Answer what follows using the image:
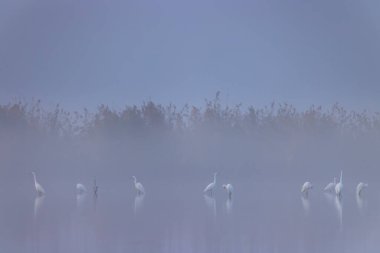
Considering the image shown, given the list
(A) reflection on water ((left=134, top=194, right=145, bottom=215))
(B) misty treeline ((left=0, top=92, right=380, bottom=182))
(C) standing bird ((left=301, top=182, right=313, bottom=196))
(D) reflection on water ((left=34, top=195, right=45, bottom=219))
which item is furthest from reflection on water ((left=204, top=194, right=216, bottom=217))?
(B) misty treeline ((left=0, top=92, right=380, bottom=182))

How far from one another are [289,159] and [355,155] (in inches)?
59.9

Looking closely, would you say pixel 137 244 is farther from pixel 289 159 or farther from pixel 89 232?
pixel 289 159

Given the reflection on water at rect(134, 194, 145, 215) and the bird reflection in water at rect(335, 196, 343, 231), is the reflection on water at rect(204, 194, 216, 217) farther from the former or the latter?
the bird reflection in water at rect(335, 196, 343, 231)

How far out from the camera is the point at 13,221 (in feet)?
27.2

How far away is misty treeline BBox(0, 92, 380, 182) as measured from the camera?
18.9 metres

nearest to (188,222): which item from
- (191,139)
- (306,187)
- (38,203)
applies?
(38,203)

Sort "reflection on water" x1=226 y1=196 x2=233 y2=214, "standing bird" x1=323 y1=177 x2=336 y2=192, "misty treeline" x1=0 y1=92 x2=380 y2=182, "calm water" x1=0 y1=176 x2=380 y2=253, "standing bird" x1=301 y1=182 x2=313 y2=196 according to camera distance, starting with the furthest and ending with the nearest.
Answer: "misty treeline" x1=0 y1=92 x2=380 y2=182, "standing bird" x1=323 y1=177 x2=336 y2=192, "standing bird" x1=301 y1=182 x2=313 y2=196, "reflection on water" x1=226 y1=196 x2=233 y2=214, "calm water" x1=0 y1=176 x2=380 y2=253

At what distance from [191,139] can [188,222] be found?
1193 centimetres

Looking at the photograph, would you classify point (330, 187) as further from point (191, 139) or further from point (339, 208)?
point (191, 139)

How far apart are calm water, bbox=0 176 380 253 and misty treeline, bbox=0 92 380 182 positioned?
6.13m

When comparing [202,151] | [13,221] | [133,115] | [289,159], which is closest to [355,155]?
[289,159]

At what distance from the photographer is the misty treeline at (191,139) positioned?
61.9 feet

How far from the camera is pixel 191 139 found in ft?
65.7

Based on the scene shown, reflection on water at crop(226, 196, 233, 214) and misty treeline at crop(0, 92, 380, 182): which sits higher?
misty treeline at crop(0, 92, 380, 182)
